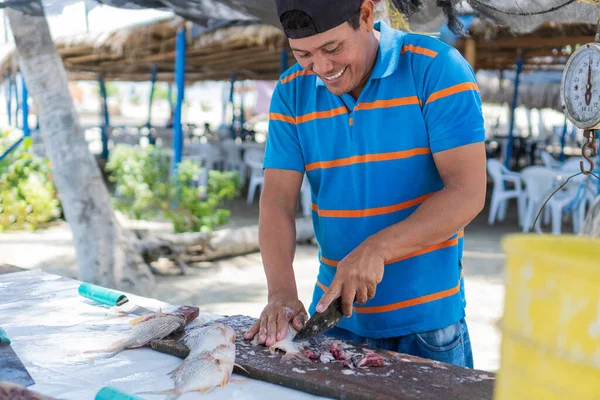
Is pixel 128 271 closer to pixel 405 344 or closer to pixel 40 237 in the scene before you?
pixel 40 237

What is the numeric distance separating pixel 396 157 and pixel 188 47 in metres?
9.75

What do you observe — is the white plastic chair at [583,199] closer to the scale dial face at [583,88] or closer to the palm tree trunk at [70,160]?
the scale dial face at [583,88]

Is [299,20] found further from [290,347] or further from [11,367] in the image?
[11,367]

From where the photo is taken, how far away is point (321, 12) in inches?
69.3

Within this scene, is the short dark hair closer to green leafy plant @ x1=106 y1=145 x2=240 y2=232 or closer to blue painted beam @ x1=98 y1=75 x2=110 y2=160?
green leafy plant @ x1=106 y1=145 x2=240 y2=232

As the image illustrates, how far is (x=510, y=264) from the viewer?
2.61ft

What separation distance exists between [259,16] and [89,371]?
2.67m

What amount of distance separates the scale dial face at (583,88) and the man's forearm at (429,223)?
3.30 ft

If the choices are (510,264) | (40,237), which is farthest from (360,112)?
(40,237)

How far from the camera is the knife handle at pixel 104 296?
239cm

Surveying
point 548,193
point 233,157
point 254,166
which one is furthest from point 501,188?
point 233,157

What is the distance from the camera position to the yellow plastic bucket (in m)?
0.70

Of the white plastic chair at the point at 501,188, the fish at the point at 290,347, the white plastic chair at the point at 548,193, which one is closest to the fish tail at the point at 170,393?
the fish at the point at 290,347

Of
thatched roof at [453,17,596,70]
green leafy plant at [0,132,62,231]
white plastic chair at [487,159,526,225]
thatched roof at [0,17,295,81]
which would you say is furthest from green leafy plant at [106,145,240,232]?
white plastic chair at [487,159,526,225]
